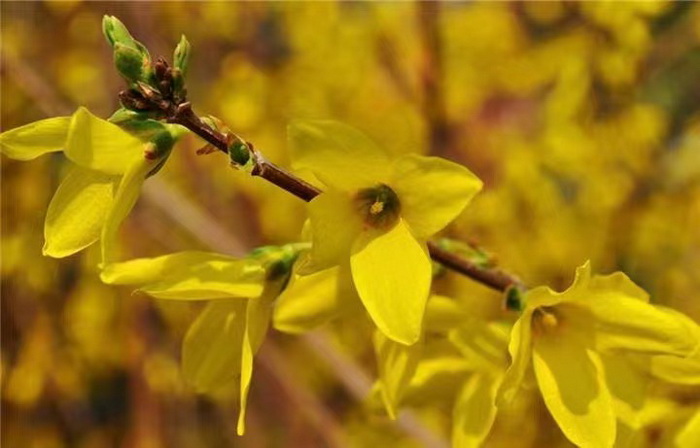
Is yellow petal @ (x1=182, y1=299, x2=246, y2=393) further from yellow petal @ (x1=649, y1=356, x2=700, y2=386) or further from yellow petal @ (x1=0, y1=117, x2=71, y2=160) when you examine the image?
yellow petal @ (x1=649, y1=356, x2=700, y2=386)

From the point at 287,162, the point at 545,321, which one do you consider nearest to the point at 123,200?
the point at 545,321

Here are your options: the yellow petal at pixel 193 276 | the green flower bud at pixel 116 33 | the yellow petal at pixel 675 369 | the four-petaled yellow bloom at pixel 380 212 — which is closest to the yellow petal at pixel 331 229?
the four-petaled yellow bloom at pixel 380 212

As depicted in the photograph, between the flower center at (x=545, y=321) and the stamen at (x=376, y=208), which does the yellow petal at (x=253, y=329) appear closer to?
the stamen at (x=376, y=208)

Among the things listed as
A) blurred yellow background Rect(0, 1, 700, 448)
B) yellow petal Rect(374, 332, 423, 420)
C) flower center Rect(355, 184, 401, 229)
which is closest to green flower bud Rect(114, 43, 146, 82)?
flower center Rect(355, 184, 401, 229)

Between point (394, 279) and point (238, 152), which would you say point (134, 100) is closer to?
point (238, 152)

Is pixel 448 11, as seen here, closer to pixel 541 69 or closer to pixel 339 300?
pixel 541 69
